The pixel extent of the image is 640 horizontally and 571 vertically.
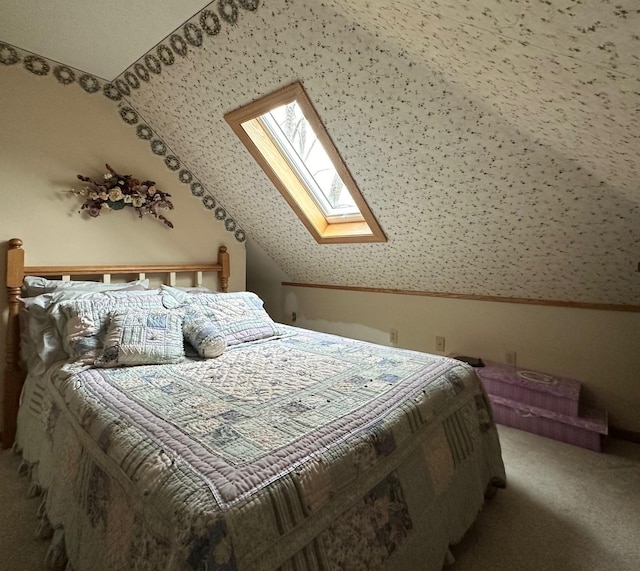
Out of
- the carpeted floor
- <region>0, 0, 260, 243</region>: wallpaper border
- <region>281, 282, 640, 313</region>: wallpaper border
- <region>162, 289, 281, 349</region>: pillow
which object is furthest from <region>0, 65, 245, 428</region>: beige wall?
<region>281, 282, 640, 313</region>: wallpaper border

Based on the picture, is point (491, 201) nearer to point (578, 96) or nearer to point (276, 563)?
point (578, 96)

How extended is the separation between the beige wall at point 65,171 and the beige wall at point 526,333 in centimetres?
190

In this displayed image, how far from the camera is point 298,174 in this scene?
2.79 metres

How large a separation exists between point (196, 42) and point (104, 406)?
182cm

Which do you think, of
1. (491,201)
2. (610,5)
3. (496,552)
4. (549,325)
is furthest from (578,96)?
(549,325)

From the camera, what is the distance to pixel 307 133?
2.62 meters

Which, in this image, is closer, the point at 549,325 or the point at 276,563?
the point at 276,563

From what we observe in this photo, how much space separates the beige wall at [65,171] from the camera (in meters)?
2.14

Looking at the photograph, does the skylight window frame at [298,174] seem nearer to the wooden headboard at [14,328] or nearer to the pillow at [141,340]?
the pillow at [141,340]

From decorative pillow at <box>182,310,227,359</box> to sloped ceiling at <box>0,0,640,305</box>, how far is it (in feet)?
3.96

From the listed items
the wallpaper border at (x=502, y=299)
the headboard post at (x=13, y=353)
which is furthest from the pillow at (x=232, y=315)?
the wallpaper border at (x=502, y=299)

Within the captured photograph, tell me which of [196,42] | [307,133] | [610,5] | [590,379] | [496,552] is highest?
[196,42]

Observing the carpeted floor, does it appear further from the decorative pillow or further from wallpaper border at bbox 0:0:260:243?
wallpaper border at bbox 0:0:260:243

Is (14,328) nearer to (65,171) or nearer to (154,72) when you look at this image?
(65,171)
